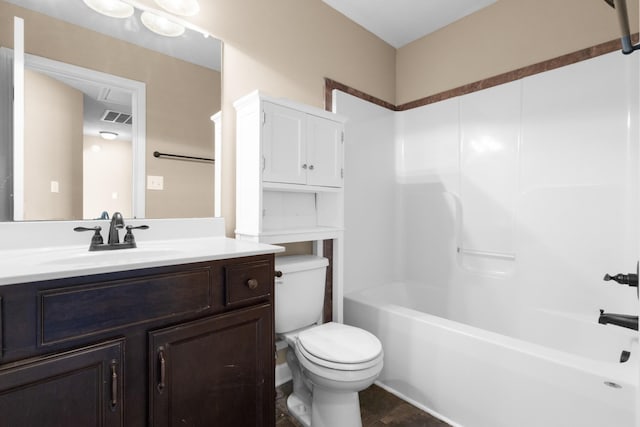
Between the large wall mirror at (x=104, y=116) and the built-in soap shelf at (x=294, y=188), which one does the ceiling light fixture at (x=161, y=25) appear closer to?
the large wall mirror at (x=104, y=116)

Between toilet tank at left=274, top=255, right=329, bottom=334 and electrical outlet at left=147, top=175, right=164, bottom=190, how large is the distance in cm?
71

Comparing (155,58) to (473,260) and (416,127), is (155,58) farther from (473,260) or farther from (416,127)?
(473,260)

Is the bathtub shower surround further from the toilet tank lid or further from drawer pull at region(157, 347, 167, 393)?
drawer pull at region(157, 347, 167, 393)

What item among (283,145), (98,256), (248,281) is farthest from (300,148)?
(98,256)

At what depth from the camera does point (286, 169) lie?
173cm

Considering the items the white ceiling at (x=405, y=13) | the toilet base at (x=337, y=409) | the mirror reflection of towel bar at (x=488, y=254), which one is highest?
the white ceiling at (x=405, y=13)

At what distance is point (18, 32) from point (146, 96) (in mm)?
473

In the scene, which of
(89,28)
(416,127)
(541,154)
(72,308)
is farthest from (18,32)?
(541,154)

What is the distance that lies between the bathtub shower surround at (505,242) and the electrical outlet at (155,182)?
1296 mm

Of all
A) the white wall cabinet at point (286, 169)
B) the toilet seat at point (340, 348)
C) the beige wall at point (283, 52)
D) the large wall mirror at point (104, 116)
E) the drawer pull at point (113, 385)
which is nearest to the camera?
the drawer pull at point (113, 385)

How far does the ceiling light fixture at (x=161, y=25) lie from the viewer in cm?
153

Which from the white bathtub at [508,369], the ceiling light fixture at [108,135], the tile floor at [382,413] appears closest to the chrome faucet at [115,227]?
the ceiling light fixture at [108,135]

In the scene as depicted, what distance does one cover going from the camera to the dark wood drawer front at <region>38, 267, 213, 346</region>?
821 millimetres

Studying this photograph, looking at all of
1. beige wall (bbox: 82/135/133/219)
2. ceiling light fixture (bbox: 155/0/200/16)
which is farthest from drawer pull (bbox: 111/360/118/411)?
ceiling light fixture (bbox: 155/0/200/16)
